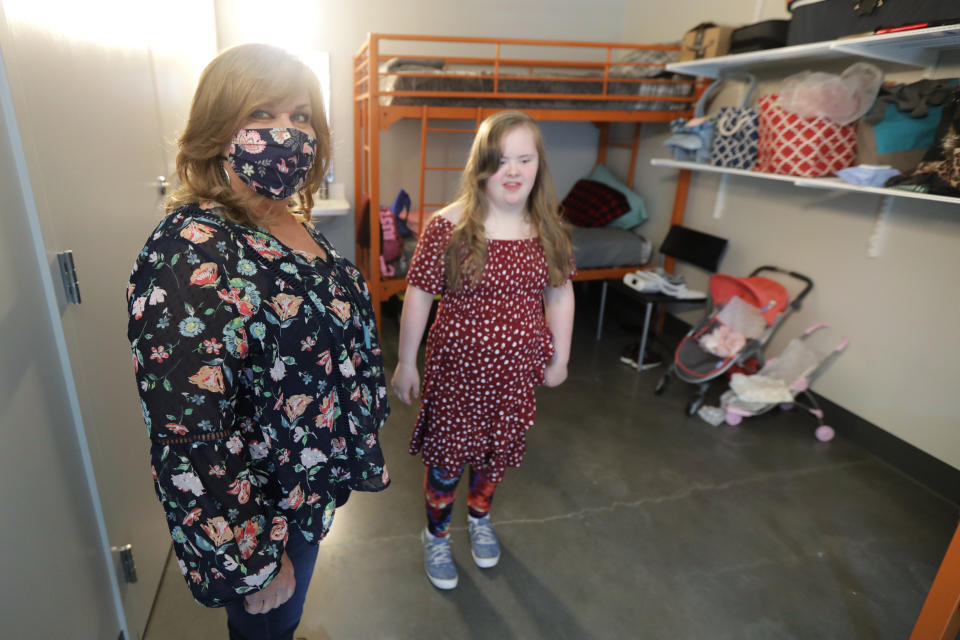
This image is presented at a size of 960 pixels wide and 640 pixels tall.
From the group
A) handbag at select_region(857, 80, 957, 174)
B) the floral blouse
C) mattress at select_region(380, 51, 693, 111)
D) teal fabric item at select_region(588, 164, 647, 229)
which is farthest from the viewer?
teal fabric item at select_region(588, 164, 647, 229)

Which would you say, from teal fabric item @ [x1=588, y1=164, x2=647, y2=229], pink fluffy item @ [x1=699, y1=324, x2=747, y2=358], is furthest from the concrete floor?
teal fabric item @ [x1=588, y1=164, x2=647, y2=229]

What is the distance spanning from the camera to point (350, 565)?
6.31 ft

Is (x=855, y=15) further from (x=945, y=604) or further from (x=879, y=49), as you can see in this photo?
(x=945, y=604)

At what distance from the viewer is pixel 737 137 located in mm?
3139

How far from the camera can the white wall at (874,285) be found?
248 cm

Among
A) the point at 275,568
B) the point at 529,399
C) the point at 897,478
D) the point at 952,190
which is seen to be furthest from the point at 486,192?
the point at 897,478

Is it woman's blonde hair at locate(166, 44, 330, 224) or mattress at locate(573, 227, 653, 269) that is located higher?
woman's blonde hair at locate(166, 44, 330, 224)

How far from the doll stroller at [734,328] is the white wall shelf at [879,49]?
1146 mm

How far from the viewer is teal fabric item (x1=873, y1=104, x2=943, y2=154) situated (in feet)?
7.63

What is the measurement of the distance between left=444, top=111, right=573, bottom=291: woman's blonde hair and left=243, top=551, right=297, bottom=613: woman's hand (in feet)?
2.83

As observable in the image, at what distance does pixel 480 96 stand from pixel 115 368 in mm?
2580

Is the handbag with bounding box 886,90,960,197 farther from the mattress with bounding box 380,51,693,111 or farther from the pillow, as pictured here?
the pillow

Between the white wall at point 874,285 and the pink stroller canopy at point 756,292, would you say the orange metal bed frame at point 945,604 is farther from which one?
the pink stroller canopy at point 756,292

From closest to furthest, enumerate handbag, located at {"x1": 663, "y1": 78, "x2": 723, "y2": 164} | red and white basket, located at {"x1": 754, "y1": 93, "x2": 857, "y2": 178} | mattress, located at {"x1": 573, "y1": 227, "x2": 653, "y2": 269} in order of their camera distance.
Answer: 1. red and white basket, located at {"x1": 754, "y1": 93, "x2": 857, "y2": 178}
2. handbag, located at {"x1": 663, "y1": 78, "x2": 723, "y2": 164}
3. mattress, located at {"x1": 573, "y1": 227, "x2": 653, "y2": 269}
